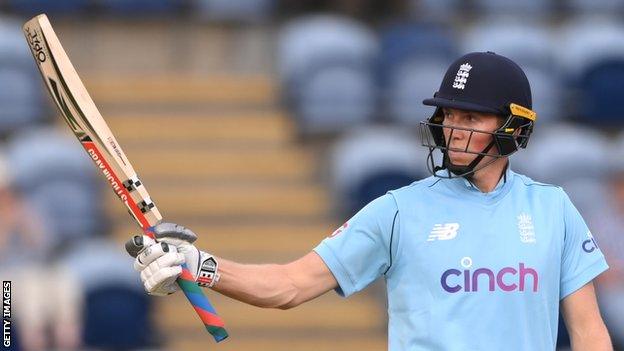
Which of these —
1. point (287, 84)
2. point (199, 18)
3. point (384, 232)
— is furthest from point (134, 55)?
point (384, 232)

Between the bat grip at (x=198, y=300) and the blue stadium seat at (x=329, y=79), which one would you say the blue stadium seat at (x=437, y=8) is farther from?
the bat grip at (x=198, y=300)

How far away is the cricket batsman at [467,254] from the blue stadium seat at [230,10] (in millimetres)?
5283

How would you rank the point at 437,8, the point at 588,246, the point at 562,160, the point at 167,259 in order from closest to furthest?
1. the point at 167,259
2. the point at 588,246
3. the point at 562,160
4. the point at 437,8

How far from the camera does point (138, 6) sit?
9.01m

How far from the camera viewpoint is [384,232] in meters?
3.77

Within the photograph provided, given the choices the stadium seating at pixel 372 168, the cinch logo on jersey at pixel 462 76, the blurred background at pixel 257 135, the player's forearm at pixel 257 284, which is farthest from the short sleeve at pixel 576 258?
the stadium seating at pixel 372 168

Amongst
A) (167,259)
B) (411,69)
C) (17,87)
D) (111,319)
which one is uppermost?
(167,259)

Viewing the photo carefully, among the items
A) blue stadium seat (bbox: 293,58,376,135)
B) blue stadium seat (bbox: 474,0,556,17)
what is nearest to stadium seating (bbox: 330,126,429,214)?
blue stadium seat (bbox: 293,58,376,135)

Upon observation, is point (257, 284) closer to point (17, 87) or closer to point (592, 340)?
point (592, 340)

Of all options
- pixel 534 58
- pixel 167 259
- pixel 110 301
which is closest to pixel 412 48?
pixel 534 58

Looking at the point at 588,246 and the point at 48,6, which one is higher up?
the point at 48,6

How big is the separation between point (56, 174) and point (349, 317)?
1667mm

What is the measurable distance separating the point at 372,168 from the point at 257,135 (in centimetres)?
109

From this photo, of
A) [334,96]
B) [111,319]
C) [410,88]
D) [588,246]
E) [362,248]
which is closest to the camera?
[362,248]
